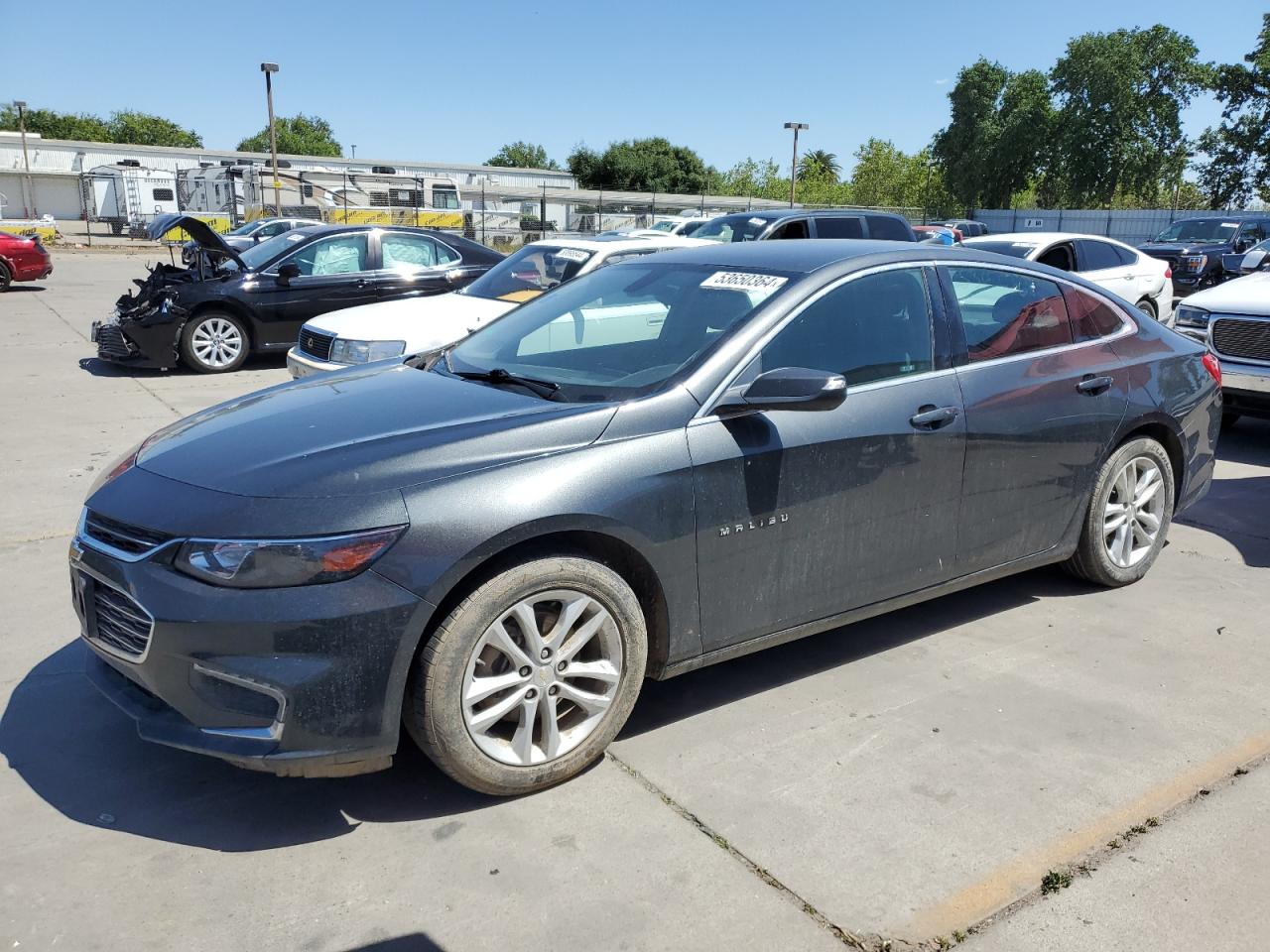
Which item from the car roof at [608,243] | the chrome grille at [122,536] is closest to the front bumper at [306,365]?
the car roof at [608,243]

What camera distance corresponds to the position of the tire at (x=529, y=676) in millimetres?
2852

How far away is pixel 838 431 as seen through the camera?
3545 mm

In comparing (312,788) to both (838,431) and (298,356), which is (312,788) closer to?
(838,431)

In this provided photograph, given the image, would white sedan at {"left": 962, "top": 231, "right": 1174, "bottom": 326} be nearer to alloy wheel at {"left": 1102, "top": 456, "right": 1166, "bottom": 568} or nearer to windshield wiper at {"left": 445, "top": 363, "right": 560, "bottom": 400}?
alloy wheel at {"left": 1102, "top": 456, "right": 1166, "bottom": 568}

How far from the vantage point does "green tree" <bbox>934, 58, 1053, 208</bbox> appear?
203 feet

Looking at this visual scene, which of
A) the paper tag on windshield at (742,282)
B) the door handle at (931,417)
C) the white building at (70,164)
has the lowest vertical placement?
the door handle at (931,417)

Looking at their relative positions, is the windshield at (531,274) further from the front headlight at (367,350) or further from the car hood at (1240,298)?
the car hood at (1240,298)

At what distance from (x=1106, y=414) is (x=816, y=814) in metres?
2.48

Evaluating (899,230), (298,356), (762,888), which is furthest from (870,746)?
(899,230)

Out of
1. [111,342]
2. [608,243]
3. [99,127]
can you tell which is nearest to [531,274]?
[608,243]

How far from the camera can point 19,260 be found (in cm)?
1938

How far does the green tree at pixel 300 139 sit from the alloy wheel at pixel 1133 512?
10188 centimetres

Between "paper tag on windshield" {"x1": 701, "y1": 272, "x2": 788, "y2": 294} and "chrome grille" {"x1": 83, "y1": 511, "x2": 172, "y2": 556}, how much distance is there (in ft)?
7.06

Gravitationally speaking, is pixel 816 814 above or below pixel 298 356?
below
